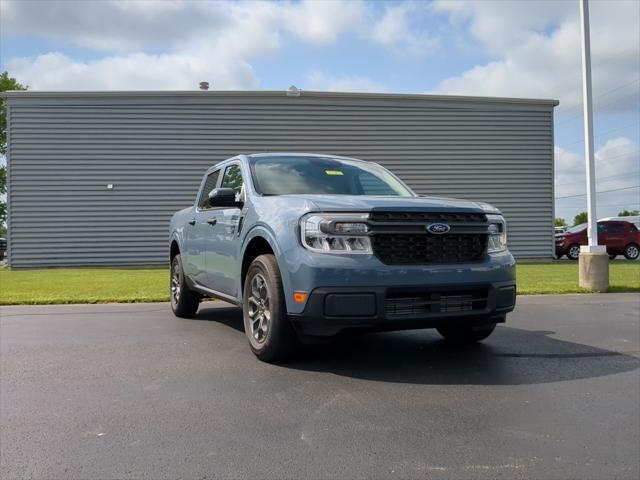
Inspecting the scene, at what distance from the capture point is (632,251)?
21.6 metres

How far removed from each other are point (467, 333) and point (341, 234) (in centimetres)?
193

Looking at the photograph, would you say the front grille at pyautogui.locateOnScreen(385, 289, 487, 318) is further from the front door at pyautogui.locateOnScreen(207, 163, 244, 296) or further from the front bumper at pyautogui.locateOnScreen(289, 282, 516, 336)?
the front door at pyautogui.locateOnScreen(207, 163, 244, 296)

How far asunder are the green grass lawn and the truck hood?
5.41m

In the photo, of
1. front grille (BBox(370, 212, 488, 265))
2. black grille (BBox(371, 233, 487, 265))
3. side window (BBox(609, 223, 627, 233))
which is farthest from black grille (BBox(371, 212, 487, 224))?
side window (BBox(609, 223, 627, 233))

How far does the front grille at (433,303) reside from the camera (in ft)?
13.8

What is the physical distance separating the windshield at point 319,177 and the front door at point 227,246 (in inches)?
11.7

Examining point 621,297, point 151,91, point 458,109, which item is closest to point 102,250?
point 151,91

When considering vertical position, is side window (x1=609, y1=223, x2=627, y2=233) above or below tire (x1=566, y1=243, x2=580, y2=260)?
above

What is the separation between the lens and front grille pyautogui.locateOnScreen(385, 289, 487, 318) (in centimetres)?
421

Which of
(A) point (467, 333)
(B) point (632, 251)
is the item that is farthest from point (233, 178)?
(B) point (632, 251)

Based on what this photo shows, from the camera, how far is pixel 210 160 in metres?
17.7

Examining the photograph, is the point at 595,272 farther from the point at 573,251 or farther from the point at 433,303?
the point at 573,251

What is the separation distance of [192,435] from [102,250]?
50.9 ft

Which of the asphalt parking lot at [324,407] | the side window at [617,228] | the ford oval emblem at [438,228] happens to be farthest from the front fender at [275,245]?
the side window at [617,228]
